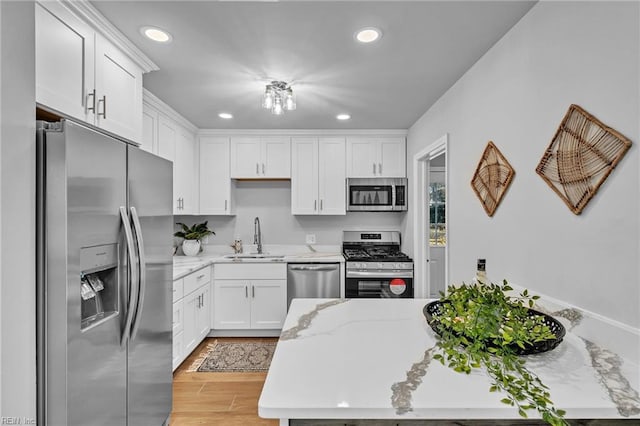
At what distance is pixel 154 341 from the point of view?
1.76 m

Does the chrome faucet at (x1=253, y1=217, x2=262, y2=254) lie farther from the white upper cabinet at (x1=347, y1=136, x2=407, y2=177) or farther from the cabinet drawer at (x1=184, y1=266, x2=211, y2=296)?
the white upper cabinet at (x1=347, y1=136, x2=407, y2=177)

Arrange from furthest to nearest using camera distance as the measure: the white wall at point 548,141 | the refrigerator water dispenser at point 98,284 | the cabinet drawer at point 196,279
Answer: the cabinet drawer at point 196,279, the refrigerator water dispenser at point 98,284, the white wall at point 548,141

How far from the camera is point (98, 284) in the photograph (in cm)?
139

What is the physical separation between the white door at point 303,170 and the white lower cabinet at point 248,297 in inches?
33.6

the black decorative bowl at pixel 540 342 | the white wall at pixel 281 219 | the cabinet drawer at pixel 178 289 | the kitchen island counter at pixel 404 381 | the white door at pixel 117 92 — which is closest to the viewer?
the kitchen island counter at pixel 404 381

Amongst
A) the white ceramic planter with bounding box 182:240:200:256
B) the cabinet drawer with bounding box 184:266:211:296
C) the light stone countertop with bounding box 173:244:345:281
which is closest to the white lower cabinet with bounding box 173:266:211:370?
the cabinet drawer with bounding box 184:266:211:296

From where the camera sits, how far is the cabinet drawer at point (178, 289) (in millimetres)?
2643

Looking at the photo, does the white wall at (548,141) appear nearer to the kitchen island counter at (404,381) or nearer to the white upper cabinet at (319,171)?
the kitchen island counter at (404,381)

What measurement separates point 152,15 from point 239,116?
1.67 metres

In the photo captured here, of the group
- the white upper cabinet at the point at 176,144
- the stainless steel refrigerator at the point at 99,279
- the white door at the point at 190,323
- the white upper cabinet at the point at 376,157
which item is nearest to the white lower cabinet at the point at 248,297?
the white door at the point at 190,323

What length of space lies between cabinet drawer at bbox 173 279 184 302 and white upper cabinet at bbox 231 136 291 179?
1.53 meters

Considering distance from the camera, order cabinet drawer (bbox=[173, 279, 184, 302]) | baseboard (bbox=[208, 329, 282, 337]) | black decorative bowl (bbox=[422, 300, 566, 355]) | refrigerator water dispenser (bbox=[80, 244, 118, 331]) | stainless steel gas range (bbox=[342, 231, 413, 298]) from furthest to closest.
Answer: baseboard (bbox=[208, 329, 282, 337]) < stainless steel gas range (bbox=[342, 231, 413, 298]) < cabinet drawer (bbox=[173, 279, 184, 302]) < refrigerator water dispenser (bbox=[80, 244, 118, 331]) < black decorative bowl (bbox=[422, 300, 566, 355])

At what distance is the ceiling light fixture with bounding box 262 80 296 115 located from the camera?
2.36m

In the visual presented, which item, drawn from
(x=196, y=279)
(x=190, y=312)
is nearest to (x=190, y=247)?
(x=196, y=279)
